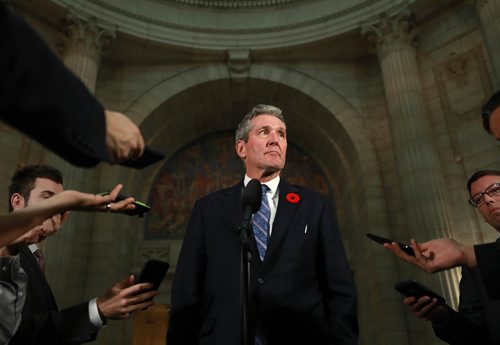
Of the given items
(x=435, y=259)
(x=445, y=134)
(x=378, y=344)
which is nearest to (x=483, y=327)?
(x=435, y=259)

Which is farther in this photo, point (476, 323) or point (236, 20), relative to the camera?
point (236, 20)

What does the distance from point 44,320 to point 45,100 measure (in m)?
1.58

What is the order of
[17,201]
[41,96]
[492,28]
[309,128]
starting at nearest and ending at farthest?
[41,96], [17,201], [492,28], [309,128]

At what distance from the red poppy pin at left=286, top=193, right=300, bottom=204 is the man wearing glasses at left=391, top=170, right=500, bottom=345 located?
3.11 feet

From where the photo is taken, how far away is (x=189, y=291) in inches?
97.6

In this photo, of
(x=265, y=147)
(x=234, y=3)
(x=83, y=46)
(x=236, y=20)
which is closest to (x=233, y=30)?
(x=236, y=20)

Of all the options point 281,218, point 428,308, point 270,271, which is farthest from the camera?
point 428,308

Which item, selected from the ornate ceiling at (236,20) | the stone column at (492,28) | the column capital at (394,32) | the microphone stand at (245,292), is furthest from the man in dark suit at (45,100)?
the ornate ceiling at (236,20)

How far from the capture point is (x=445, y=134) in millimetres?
9344

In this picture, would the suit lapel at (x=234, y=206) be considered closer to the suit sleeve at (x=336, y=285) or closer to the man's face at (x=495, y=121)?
the suit sleeve at (x=336, y=285)

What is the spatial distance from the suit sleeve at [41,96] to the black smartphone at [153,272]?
99 centimetres

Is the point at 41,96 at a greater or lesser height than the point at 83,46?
lesser

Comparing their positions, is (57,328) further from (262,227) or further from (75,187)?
(75,187)

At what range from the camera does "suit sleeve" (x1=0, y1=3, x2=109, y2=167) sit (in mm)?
1119
